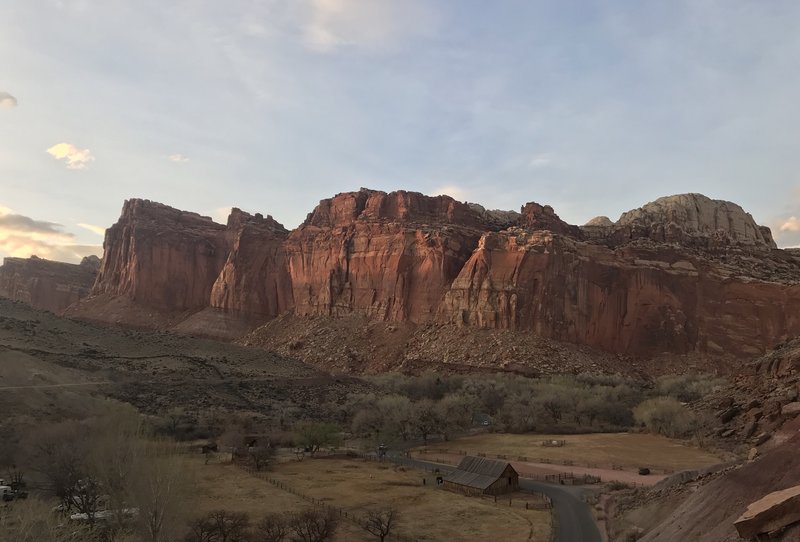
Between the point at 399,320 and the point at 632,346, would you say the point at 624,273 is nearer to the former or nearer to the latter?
the point at 632,346

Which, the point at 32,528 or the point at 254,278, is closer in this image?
the point at 32,528

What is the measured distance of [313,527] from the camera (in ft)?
70.7

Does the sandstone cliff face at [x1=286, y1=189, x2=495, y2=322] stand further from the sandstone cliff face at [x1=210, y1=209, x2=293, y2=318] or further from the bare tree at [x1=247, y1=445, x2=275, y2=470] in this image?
the bare tree at [x1=247, y1=445, x2=275, y2=470]

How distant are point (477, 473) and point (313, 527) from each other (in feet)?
51.5

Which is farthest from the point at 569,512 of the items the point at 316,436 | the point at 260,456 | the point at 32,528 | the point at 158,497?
the point at 32,528

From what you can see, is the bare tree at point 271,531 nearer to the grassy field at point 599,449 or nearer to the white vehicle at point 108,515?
the white vehicle at point 108,515

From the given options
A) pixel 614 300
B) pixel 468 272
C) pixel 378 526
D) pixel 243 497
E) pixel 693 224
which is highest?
pixel 693 224

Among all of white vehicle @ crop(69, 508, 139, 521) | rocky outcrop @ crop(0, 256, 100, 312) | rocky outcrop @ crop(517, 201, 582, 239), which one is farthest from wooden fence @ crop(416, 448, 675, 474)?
rocky outcrop @ crop(0, 256, 100, 312)

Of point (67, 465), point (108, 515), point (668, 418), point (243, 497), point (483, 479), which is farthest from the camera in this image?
point (668, 418)

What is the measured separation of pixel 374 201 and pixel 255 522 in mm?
89301

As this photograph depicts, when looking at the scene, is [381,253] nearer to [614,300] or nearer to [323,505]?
[614,300]

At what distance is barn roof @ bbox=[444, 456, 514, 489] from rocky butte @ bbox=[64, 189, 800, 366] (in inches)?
2135

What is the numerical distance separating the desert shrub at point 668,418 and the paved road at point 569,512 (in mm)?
21777

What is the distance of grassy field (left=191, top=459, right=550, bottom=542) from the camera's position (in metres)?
25.4
